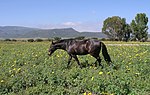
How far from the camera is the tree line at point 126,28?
94.3m

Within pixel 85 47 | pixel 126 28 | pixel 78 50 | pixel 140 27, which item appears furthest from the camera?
pixel 126 28

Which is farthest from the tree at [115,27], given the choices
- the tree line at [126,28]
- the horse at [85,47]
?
the horse at [85,47]

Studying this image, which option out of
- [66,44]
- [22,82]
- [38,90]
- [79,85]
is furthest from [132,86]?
[66,44]

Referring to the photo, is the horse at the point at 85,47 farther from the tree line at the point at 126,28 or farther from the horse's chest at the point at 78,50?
the tree line at the point at 126,28

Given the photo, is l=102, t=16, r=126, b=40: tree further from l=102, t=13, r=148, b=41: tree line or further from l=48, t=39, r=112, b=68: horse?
l=48, t=39, r=112, b=68: horse

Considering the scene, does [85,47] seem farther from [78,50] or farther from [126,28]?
[126,28]

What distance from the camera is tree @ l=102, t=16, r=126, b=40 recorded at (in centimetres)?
10338

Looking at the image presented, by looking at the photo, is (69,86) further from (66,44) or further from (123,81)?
(66,44)

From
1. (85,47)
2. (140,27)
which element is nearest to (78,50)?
(85,47)

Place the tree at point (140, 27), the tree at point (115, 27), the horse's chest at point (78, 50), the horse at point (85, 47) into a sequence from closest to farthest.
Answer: the horse at point (85, 47) < the horse's chest at point (78, 50) < the tree at point (140, 27) < the tree at point (115, 27)

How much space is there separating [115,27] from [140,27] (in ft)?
44.4

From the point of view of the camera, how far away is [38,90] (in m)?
8.70

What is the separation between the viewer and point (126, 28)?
102m

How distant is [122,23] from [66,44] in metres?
92.9
